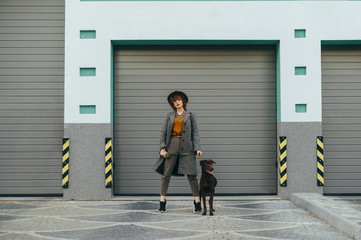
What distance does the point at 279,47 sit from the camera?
9.64 metres

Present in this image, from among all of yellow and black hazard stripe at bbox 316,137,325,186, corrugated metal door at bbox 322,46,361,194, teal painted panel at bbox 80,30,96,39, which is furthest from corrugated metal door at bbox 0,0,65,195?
corrugated metal door at bbox 322,46,361,194

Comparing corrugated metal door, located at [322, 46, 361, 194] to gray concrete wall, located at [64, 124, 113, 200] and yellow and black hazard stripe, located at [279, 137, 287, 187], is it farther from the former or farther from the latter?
gray concrete wall, located at [64, 124, 113, 200]

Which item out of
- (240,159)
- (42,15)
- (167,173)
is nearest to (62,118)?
(42,15)

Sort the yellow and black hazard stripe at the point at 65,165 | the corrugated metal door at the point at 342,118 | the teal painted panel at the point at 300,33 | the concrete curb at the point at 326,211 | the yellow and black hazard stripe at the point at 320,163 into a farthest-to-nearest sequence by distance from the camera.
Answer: the corrugated metal door at the point at 342,118 → the teal painted panel at the point at 300,33 → the yellow and black hazard stripe at the point at 320,163 → the yellow and black hazard stripe at the point at 65,165 → the concrete curb at the point at 326,211

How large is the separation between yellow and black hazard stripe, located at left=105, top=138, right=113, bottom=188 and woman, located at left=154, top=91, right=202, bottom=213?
1.84 meters

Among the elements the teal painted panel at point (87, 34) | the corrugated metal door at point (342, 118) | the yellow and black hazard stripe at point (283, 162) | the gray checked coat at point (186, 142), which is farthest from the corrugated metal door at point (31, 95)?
the corrugated metal door at point (342, 118)

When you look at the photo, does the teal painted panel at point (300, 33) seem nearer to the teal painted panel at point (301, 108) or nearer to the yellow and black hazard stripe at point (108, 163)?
the teal painted panel at point (301, 108)

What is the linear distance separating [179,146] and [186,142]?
0.47ft

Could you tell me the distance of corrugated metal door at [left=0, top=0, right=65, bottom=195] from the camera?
31.9ft

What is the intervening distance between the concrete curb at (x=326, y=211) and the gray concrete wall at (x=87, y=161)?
373 centimetres

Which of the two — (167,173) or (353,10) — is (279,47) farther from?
(167,173)

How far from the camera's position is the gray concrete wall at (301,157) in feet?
31.1

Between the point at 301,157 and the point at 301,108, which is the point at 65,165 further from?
the point at 301,108

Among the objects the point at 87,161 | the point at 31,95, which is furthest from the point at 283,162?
the point at 31,95
